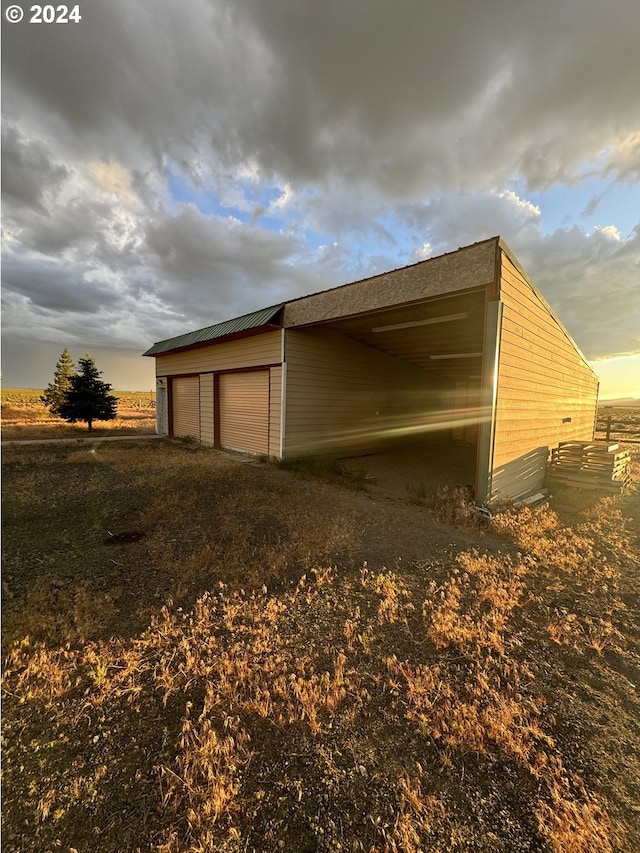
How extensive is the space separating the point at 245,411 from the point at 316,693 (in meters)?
10.2

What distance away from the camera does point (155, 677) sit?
8.05 ft

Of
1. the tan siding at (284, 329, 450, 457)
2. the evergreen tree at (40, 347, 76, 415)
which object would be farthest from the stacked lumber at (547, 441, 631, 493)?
the evergreen tree at (40, 347, 76, 415)

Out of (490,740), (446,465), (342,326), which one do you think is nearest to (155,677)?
(490,740)

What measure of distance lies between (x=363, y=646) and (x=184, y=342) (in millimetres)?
14540

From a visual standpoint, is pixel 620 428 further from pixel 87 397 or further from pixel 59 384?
pixel 59 384

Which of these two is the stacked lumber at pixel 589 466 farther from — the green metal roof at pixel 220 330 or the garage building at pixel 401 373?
the green metal roof at pixel 220 330

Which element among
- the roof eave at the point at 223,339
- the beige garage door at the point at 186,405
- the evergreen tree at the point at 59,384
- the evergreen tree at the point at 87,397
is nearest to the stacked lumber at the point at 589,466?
the roof eave at the point at 223,339

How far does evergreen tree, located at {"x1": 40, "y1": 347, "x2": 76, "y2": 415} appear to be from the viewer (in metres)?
28.5

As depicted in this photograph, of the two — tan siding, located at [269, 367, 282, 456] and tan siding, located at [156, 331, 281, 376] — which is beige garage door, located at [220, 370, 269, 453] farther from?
tan siding, located at [156, 331, 281, 376]

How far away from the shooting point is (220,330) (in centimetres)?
1217

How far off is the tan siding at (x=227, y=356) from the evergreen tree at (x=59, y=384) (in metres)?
17.7

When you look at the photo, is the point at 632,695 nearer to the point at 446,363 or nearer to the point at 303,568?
the point at 303,568

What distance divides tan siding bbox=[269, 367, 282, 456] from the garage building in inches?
2.1

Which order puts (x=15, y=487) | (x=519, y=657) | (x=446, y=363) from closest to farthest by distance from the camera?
(x=519, y=657) → (x=15, y=487) → (x=446, y=363)
